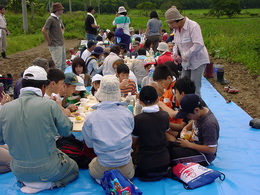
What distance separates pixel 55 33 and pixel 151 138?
530 centimetres

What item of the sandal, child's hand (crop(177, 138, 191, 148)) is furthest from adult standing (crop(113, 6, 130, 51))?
child's hand (crop(177, 138, 191, 148))

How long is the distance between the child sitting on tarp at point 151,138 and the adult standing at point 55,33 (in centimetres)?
497

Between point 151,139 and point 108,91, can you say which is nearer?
point 108,91

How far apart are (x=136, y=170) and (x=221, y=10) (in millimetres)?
39277

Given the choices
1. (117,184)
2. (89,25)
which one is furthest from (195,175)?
(89,25)

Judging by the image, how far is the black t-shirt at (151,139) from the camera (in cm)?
316

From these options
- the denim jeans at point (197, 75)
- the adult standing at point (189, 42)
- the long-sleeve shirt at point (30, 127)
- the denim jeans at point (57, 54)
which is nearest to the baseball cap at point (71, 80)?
the long-sleeve shirt at point (30, 127)

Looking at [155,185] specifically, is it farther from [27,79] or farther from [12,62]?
[12,62]

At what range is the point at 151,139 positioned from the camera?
3182 millimetres

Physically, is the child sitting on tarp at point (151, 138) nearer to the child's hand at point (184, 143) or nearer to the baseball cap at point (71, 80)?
the child's hand at point (184, 143)

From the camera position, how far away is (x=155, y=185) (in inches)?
129

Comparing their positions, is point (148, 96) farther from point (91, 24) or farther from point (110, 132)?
point (91, 24)

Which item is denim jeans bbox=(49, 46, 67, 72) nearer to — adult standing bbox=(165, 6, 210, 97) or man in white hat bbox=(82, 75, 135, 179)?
adult standing bbox=(165, 6, 210, 97)

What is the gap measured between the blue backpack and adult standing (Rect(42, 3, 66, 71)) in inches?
208
